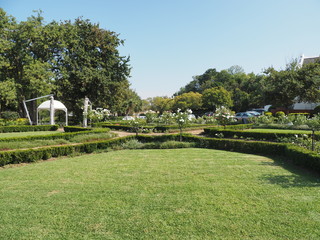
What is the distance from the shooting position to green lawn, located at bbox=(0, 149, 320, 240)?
3.38m

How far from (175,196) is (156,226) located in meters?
1.17

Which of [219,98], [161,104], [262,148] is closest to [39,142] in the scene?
[262,148]

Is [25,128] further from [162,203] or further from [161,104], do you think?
[161,104]

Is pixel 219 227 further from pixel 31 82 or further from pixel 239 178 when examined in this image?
pixel 31 82

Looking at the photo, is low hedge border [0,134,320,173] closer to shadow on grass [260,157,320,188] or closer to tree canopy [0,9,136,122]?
shadow on grass [260,157,320,188]

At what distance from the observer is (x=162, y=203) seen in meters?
4.31

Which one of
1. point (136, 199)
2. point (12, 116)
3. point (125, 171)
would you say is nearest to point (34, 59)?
point (12, 116)

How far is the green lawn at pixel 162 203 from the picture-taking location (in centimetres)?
338

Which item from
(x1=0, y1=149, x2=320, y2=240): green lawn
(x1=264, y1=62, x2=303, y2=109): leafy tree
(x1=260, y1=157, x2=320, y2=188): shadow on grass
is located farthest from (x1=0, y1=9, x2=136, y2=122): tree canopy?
(x1=260, y1=157, x2=320, y2=188): shadow on grass

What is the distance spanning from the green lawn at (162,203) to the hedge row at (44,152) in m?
1.62

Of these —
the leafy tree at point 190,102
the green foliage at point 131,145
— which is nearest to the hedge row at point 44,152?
the green foliage at point 131,145

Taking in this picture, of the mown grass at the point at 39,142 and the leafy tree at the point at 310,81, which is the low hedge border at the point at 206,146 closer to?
the mown grass at the point at 39,142

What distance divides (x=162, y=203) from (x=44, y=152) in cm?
670

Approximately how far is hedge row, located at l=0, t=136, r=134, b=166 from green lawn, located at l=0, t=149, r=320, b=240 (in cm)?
162
